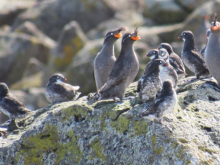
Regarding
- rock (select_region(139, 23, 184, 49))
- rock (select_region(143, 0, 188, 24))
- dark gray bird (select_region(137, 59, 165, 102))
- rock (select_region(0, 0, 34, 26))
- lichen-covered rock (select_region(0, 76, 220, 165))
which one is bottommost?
lichen-covered rock (select_region(0, 76, 220, 165))

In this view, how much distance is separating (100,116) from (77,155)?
901 mm

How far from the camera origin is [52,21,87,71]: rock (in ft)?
126

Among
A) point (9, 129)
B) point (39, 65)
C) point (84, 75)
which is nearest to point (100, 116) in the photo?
point (9, 129)

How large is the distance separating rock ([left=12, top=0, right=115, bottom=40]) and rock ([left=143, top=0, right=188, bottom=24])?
4.47 m

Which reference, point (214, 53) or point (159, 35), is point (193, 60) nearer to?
point (214, 53)

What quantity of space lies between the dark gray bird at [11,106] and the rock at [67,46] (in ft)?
66.7

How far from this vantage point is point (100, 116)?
1299cm

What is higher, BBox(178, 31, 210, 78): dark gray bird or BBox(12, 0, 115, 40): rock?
BBox(12, 0, 115, 40): rock

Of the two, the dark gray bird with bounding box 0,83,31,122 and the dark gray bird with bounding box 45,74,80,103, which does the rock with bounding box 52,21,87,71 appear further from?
the dark gray bird with bounding box 45,74,80,103

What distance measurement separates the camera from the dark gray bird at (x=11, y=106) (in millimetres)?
16156

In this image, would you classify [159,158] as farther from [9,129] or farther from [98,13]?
[98,13]

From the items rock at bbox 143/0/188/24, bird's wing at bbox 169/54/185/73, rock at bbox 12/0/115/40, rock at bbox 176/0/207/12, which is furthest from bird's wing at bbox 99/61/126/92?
rock at bbox 12/0/115/40

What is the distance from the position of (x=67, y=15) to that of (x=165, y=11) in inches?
317

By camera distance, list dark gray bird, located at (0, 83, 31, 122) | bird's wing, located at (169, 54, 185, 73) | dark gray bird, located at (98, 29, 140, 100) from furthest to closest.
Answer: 1. dark gray bird, located at (0, 83, 31, 122)
2. bird's wing, located at (169, 54, 185, 73)
3. dark gray bird, located at (98, 29, 140, 100)
